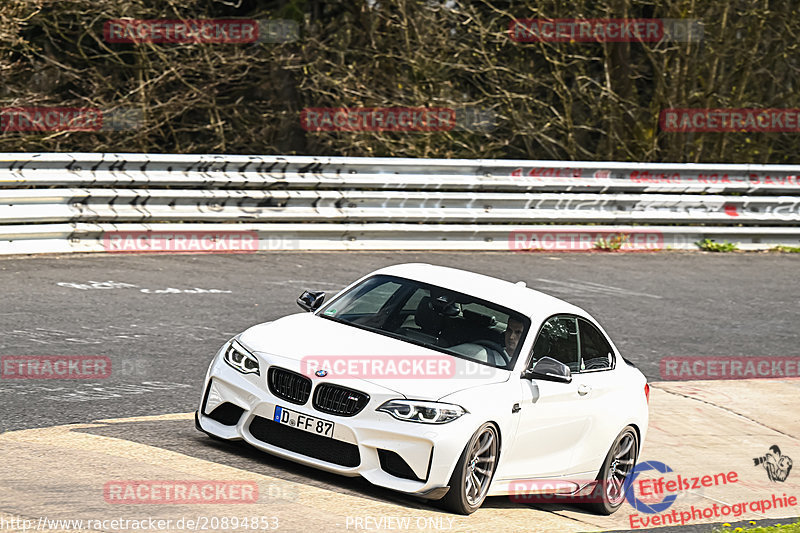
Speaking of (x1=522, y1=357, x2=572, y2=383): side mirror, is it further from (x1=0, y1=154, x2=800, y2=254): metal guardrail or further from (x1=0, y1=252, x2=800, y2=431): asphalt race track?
(x1=0, y1=154, x2=800, y2=254): metal guardrail

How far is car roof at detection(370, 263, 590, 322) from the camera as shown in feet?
26.8

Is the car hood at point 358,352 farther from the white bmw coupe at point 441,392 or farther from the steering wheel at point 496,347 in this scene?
the steering wheel at point 496,347

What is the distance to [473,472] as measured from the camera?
7.18m

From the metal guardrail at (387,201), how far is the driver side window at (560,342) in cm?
812

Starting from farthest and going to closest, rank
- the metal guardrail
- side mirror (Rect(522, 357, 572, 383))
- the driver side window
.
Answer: the metal guardrail → the driver side window → side mirror (Rect(522, 357, 572, 383))

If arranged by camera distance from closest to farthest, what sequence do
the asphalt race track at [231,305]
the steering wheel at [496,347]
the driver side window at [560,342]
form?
the steering wheel at [496,347], the driver side window at [560,342], the asphalt race track at [231,305]

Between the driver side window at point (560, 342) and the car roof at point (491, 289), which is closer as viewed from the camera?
the driver side window at point (560, 342)

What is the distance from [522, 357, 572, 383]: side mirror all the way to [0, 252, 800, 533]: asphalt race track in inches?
35.5

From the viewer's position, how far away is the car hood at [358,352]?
7.13 meters

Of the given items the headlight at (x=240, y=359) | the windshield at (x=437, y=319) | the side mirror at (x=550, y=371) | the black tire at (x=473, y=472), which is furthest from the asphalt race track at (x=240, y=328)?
the windshield at (x=437, y=319)

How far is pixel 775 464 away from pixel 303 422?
496cm

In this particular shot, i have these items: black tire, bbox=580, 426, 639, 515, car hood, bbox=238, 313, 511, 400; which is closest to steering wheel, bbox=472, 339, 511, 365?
car hood, bbox=238, 313, 511, 400

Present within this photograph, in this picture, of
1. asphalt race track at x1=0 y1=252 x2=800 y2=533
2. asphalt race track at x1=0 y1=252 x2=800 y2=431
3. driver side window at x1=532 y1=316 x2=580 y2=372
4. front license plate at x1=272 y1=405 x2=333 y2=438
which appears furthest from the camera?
asphalt race track at x1=0 y1=252 x2=800 y2=431

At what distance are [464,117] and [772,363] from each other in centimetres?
972
